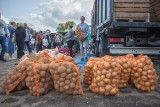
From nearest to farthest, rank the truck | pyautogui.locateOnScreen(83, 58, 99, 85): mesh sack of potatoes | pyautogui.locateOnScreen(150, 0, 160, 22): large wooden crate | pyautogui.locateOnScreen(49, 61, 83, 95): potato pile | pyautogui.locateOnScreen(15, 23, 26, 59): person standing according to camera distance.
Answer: pyautogui.locateOnScreen(49, 61, 83, 95): potato pile < pyautogui.locateOnScreen(83, 58, 99, 85): mesh sack of potatoes < the truck < pyautogui.locateOnScreen(150, 0, 160, 22): large wooden crate < pyautogui.locateOnScreen(15, 23, 26, 59): person standing

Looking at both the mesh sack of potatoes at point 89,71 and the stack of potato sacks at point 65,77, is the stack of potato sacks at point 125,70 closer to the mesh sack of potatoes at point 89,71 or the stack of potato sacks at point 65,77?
the mesh sack of potatoes at point 89,71

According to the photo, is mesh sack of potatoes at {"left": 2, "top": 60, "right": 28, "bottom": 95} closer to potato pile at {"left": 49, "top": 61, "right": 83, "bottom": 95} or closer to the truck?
potato pile at {"left": 49, "top": 61, "right": 83, "bottom": 95}

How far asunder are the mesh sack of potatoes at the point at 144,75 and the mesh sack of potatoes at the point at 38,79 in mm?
1589

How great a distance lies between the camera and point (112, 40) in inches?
295

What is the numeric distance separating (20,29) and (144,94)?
7.59 meters

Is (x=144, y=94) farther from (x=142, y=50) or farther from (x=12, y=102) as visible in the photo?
(x=142, y=50)

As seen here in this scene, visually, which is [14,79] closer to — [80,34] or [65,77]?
[65,77]

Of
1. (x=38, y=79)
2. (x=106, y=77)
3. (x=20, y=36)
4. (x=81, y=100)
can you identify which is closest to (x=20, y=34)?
(x=20, y=36)

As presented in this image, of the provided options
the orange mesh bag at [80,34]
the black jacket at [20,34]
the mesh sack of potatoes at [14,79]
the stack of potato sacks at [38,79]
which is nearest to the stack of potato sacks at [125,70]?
the stack of potato sacks at [38,79]

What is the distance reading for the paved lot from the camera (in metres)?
3.41

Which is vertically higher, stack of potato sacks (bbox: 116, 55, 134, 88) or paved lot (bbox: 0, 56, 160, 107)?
stack of potato sacks (bbox: 116, 55, 134, 88)

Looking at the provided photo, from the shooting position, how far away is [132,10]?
258 inches

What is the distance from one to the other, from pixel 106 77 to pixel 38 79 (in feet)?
3.68

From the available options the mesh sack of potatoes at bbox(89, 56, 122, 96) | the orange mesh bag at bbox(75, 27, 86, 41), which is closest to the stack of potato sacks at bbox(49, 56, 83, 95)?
the mesh sack of potatoes at bbox(89, 56, 122, 96)
